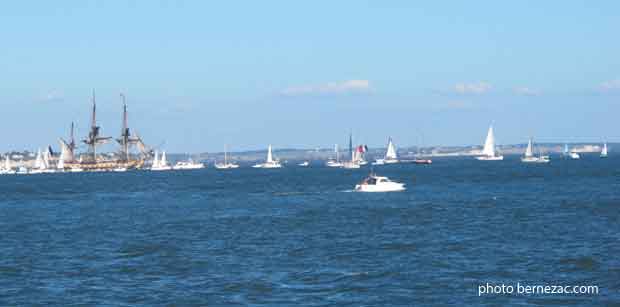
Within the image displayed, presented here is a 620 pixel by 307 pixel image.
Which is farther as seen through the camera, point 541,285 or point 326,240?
point 326,240

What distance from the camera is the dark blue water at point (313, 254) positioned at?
130ft

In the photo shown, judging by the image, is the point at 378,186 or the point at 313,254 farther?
the point at 378,186

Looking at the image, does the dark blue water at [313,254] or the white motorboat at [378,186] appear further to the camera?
the white motorboat at [378,186]

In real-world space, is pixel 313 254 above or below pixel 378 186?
below

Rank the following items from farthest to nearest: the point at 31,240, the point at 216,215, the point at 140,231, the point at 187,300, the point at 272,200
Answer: the point at 272,200, the point at 216,215, the point at 140,231, the point at 31,240, the point at 187,300

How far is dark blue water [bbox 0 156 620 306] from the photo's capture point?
39.8 m

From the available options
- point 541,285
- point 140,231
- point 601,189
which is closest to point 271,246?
point 140,231

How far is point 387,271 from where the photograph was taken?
4553 centimetres

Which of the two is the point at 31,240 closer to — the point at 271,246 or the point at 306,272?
the point at 271,246

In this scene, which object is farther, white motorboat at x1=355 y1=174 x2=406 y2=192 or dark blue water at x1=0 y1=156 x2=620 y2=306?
white motorboat at x1=355 y1=174 x2=406 y2=192

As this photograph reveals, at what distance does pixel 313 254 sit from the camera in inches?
→ 2053

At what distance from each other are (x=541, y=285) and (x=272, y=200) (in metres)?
68.9

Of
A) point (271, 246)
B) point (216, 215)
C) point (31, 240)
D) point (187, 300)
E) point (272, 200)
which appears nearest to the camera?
point (187, 300)

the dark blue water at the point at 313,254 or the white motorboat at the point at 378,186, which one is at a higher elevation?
the white motorboat at the point at 378,186
